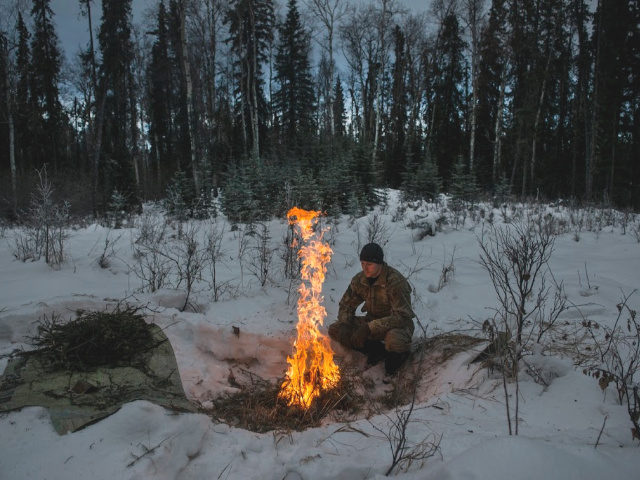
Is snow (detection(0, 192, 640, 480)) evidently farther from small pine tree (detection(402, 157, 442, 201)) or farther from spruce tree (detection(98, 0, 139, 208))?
spruce tree (detection(98, 0, 139, 208))

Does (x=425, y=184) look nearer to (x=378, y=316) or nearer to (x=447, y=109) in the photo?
(x=447, y=109)

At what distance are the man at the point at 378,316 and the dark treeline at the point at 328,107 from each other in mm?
5886

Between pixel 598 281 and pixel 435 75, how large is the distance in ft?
66.2

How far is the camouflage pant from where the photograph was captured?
12.0ft

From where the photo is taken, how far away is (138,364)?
9.12 ft

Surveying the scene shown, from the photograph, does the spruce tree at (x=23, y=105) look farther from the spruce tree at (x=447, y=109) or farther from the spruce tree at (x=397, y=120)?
the spruce tree at (x=447, y=109)

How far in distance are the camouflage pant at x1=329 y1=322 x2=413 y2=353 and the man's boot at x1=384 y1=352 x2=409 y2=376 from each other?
68mm

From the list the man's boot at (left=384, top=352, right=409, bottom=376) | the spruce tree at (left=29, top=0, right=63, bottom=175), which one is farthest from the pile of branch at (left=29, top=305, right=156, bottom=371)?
the spruce tree at (left=29, top=0, right=63, bottom=175)

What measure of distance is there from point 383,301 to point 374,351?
1.90ft

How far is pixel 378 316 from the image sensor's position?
414 centimetres

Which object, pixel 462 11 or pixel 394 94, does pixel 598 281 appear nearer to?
pixel 462 11

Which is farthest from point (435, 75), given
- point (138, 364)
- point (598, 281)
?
point (138, 364)

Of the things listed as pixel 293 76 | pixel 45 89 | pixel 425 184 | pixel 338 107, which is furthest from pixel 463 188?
pixel 45 89

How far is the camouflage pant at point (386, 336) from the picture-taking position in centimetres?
366
